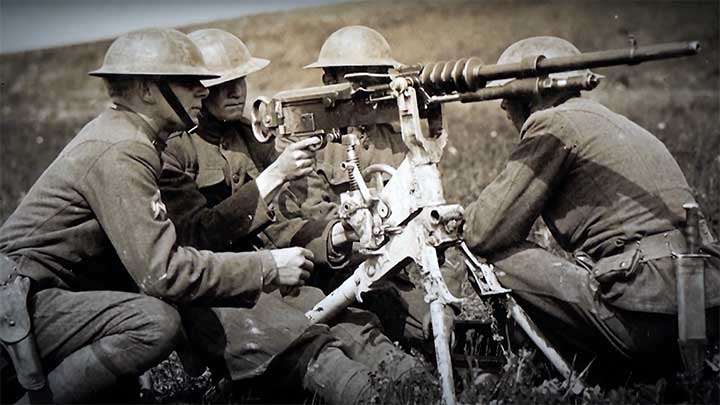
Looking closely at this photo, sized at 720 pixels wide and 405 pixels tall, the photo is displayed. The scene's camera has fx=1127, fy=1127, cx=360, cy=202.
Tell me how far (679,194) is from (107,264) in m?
3.24

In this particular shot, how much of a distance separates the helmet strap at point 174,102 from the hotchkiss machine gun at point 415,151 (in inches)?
28.8

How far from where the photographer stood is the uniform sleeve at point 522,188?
6.29 meters

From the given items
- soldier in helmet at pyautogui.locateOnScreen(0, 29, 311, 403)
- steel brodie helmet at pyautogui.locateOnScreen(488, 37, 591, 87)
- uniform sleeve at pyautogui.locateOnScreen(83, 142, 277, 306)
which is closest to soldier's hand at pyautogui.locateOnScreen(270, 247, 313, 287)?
soldier in helmet at pyautogui.locateOnScreen(0, 29, 311, 403)

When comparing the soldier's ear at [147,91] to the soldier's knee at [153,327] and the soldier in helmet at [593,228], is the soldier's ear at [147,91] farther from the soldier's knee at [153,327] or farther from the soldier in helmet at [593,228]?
the soldier in helmet at [593,228]

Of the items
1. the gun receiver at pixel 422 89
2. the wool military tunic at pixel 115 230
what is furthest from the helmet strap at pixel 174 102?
the gun receiver at pixel 422 89

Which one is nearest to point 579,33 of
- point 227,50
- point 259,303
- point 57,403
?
point 227,50

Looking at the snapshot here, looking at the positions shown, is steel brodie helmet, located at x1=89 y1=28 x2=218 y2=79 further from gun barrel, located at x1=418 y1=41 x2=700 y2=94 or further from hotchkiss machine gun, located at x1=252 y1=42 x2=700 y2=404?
gun barrel, located at x1=418 y1=41 x2=700 y2=94

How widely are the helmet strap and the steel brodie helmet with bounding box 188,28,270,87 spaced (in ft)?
4.03

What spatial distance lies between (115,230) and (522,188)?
2.25 meters

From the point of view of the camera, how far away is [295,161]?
21.7 ft

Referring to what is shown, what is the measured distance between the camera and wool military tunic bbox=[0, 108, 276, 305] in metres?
5.85

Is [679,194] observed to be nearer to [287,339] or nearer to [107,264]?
[287,339]

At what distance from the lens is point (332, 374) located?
6340 millimetres

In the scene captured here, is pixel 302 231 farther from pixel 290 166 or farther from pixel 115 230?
pixel 115 230
